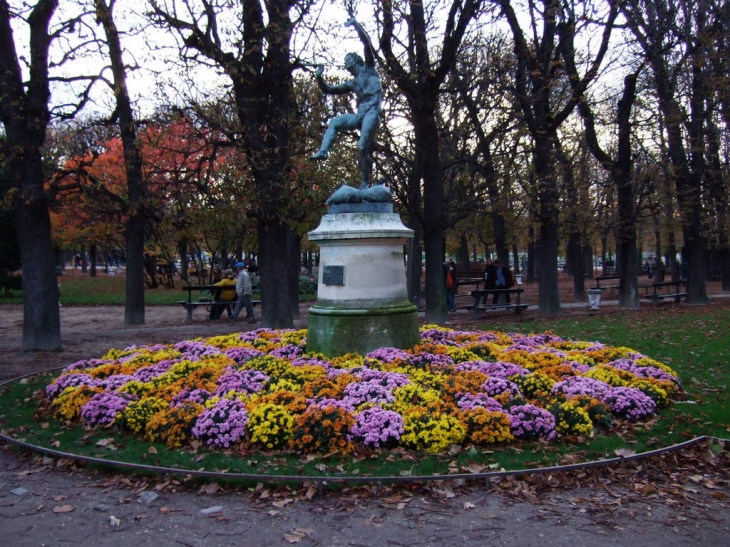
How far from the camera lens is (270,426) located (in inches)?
221

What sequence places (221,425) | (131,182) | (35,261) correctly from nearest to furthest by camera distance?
(221,425) → (35,261) → (131,182)

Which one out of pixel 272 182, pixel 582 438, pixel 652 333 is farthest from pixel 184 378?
pixel 652 333

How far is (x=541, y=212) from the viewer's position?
16766mm

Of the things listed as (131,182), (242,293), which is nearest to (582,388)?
(242,293)

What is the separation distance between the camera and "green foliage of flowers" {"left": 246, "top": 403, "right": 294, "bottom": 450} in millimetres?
5516

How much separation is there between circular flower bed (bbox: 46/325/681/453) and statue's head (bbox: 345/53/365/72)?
3.76m

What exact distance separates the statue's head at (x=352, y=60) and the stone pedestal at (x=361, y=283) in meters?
1.89

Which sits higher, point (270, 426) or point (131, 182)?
point (131, 182)

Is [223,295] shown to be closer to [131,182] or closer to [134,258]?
[134,258]

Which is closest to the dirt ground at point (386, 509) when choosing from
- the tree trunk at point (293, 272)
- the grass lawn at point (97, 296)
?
the tree trunk at point (293, 272)

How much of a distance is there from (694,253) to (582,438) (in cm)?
1676

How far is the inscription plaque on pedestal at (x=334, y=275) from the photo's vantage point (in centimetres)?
802

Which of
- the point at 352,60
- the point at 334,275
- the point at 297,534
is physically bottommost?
the point at 297,534

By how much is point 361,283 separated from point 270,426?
9.12ft
